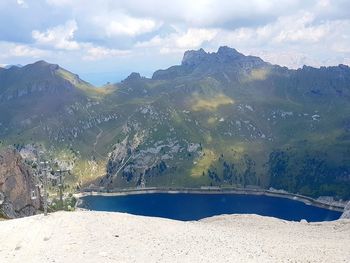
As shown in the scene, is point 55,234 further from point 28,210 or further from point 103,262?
point 28,210

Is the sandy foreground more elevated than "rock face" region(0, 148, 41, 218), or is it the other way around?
the sandy foreground

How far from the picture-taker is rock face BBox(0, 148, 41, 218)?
9938 cm

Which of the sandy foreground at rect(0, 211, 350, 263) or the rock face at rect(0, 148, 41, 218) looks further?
the rock face at rect(0, 148, 41, 218)

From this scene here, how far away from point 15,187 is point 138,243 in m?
83.4

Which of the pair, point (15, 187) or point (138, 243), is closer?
point (138, 243)

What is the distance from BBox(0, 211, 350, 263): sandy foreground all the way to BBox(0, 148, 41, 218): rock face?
2028 inches

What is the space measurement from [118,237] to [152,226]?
5052 mm

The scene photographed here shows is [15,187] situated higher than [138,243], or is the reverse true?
[138,243]

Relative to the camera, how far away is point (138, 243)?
38344 millimetres

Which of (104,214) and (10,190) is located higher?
(104,214)

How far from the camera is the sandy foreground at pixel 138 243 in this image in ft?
118

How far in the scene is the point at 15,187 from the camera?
11375 cm

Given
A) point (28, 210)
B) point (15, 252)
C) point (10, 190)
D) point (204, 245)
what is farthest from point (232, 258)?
point (10, 190)

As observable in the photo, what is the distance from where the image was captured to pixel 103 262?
111ft
